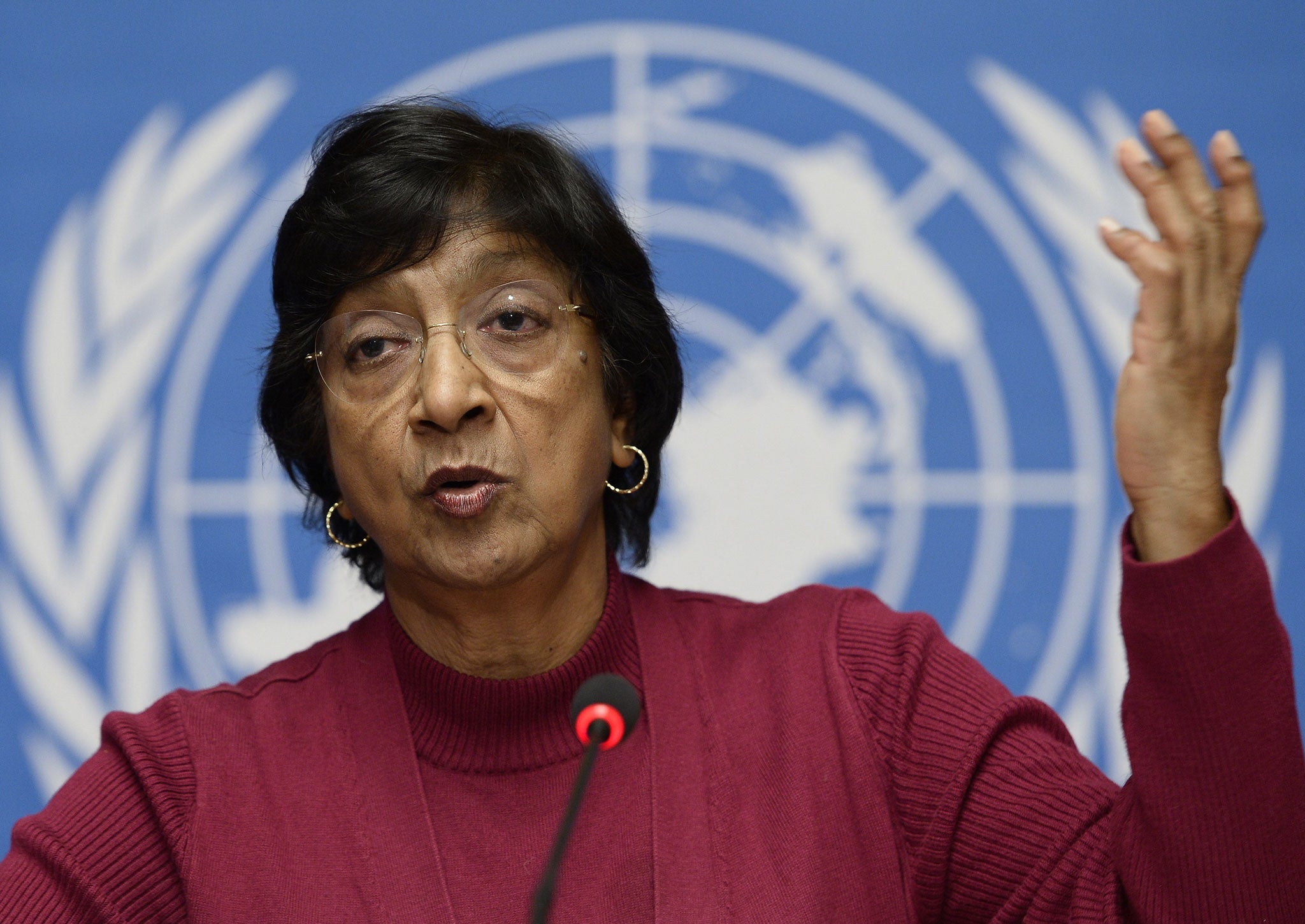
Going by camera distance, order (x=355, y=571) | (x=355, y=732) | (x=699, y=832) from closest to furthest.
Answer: (x=699, y=832), (x=355, y=732), (x=355, y=571)

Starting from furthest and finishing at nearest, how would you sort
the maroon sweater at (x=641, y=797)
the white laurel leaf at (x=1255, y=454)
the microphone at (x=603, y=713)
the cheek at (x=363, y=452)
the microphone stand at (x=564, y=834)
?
1. the white laurel leaf at (x=1255, y=454)
2. the cheek at (x=363, y=452)
3. the maroon sweater at (x=641, y=797)
4. the microphone at (x=603, y=713)
5. the microphone stand at (x=564, y=834)

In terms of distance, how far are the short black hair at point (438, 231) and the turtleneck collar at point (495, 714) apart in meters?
0.34

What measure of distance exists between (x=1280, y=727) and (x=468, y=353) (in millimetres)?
914

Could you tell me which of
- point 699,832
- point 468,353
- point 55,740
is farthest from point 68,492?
point 699,832

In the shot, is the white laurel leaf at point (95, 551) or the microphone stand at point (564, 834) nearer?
the microphone stand at point (564, 834)

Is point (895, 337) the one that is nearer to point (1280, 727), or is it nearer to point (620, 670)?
point (620, 670)

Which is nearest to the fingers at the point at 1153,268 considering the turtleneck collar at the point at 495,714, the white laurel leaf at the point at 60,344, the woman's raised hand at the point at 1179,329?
the woman's raised hand at the point at 1179,329

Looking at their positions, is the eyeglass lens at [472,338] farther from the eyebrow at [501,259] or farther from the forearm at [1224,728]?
the forearm at [1224,728]

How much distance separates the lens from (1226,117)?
2494 mm

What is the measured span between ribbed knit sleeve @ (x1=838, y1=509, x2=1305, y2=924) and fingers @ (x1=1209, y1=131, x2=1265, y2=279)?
0.25 meters

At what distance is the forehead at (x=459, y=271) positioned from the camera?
1.59 meters

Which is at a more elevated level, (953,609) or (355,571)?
(355,571)

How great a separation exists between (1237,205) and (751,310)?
4.49 ft

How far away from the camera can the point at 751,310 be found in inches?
99.5
